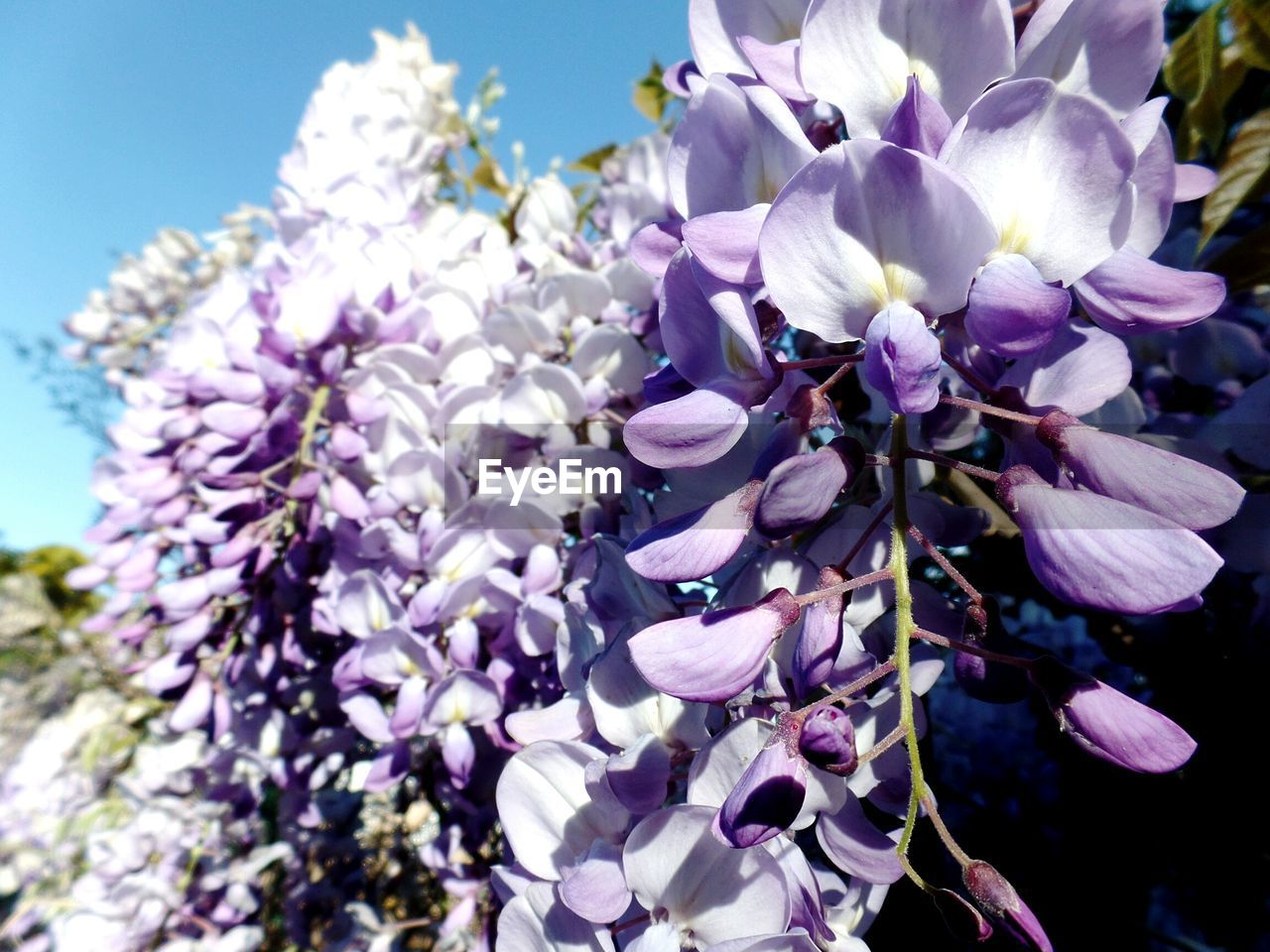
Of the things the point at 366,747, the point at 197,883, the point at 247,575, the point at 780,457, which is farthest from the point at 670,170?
the point at 197,883

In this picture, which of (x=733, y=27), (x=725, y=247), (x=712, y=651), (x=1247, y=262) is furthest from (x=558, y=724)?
(x=1247, y=262)

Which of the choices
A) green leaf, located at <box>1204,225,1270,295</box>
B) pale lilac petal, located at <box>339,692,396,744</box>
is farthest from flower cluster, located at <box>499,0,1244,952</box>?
pale lilac petal, located at <box>339,692,396,744</box>

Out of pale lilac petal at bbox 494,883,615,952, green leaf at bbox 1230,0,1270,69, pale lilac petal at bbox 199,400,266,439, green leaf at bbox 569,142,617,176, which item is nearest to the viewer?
pale lilac petal at bbox 494,883,615,952

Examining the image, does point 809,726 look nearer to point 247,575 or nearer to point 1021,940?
point 1021,940

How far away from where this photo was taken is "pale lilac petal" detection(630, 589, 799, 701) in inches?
11.7

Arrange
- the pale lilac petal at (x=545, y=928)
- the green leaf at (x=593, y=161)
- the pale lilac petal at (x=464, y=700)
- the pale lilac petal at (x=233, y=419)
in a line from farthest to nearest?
the green leaf at (x=593, y=161) → the pale lilac petal at (x=233, y=419) → the pale lilac petal at (x=464, y=700) → the pale lilac petal at (x=545, y=928)

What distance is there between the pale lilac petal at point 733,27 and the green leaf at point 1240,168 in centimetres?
36

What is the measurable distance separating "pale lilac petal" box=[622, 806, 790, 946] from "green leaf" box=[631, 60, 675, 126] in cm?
91

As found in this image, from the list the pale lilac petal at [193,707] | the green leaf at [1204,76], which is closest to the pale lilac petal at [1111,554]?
the green leaf at [1204,76]

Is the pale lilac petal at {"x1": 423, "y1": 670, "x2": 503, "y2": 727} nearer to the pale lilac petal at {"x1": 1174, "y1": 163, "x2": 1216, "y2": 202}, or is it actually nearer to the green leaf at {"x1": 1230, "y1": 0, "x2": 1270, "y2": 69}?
the pale lilac petal at {"x1": 1174, "y1": 163, "x2": 1216, "y2": 202}

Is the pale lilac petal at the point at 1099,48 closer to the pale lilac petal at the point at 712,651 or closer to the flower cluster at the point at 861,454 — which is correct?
the flower cluster at the point at 861,454

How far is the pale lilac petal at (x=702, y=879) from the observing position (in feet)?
1.06

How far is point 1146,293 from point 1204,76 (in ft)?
1.04

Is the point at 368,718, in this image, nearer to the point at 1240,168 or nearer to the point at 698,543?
the point at 698,543
